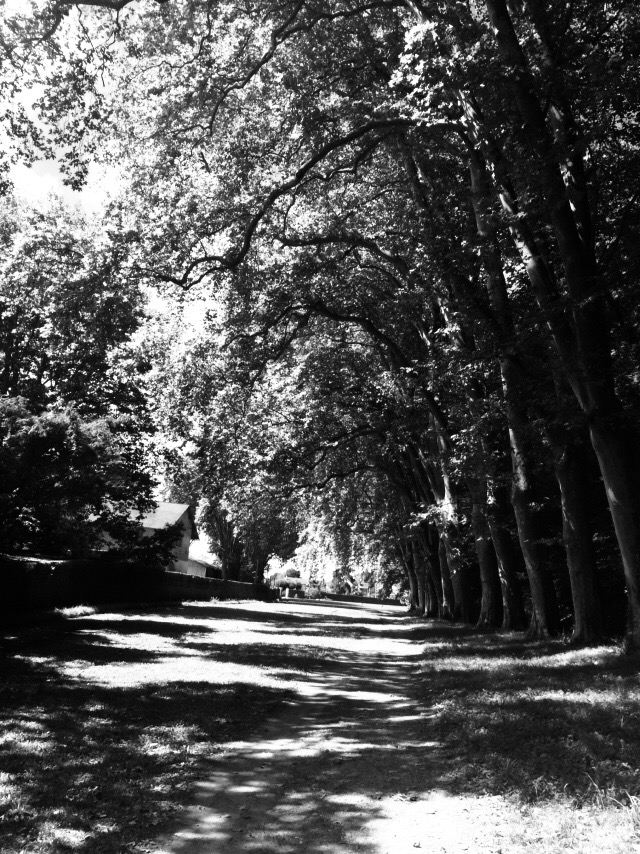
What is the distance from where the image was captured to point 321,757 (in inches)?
275

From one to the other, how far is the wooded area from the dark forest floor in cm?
380

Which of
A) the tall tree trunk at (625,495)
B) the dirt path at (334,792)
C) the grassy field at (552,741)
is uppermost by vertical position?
the tall tree trunk at (625,495)

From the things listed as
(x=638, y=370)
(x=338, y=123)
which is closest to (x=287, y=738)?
(x=638, y=370)

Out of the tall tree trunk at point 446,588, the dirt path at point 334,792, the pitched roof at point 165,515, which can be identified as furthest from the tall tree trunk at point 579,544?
the pitched roof at point 165,515

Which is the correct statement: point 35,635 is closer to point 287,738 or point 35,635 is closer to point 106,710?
point 106,710

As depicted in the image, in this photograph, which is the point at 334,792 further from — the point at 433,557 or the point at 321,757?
the point at 433,557

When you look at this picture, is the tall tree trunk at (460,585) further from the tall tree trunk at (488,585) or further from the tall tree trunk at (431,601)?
the tall tree trunk at (431,601)

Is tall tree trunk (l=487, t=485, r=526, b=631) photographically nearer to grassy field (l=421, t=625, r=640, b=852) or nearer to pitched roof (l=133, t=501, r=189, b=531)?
grassy field (l=421, t=625, r=640, b=852)

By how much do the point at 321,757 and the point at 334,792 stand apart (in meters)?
1.21

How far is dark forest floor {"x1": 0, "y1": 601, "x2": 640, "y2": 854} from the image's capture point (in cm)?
475

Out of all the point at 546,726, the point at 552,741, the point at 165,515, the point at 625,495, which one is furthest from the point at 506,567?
the point at 165,515

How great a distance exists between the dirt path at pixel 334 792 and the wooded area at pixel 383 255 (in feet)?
17.6

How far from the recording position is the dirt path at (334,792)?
185 inches

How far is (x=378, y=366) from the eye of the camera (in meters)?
29.3
